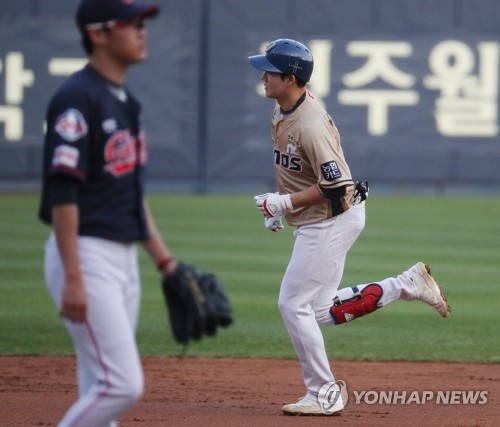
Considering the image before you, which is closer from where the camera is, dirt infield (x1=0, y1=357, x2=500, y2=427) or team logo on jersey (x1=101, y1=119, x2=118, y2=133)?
team logo on jersey (x1=101, y1=119, x2=118, y2=133)

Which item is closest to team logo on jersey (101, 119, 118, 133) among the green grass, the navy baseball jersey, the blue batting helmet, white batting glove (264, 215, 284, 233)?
the navy baseball jersey

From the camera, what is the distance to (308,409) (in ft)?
18.1

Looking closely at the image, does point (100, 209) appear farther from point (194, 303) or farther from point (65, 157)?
point (194, 303)

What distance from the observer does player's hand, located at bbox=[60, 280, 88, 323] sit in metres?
3.57

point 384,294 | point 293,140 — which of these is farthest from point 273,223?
point 384,294

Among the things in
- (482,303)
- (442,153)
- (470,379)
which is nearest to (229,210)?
(442,153)

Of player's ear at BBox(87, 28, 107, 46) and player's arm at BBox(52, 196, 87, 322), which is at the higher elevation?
player's ear at BBox(87, 28, 107, 46)

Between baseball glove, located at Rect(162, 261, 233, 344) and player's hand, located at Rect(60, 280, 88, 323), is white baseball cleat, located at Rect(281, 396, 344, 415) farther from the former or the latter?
player's hand, located at Rect(60, 280, 88, 323)

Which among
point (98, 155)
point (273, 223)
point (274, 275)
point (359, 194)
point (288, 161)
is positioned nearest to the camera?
point (98, 155)

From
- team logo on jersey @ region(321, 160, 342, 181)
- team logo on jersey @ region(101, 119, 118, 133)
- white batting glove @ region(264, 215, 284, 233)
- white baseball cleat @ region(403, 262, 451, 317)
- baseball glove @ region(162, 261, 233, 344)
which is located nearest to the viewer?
team logo on jersey @ region(101, 119, 118, 133)

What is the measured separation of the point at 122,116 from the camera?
3.83m

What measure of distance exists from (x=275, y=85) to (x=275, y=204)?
61cm

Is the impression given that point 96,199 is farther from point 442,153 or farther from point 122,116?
point 442,153

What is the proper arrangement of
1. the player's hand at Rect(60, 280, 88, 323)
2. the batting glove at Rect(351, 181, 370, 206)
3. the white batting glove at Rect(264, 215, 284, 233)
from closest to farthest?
the player's hand at Rect(60, 280, 88, 323) < the batting glove at Rect(351, 181, 370, 206) < the white batting glove at Rect(264, 215, 284, 233)
